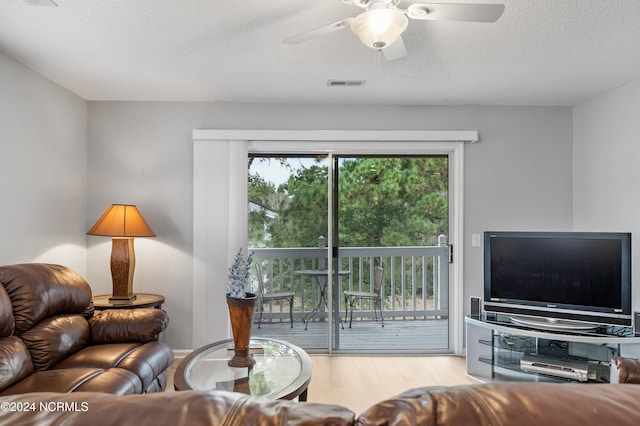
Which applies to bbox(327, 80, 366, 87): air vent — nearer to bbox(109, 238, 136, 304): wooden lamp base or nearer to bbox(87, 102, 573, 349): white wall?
bbox(87, 102, 573, 349): white wall

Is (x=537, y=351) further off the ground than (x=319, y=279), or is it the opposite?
(x=319, y=279)

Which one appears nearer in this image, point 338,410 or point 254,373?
point 338,410

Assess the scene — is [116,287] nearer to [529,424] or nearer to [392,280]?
[392,280]

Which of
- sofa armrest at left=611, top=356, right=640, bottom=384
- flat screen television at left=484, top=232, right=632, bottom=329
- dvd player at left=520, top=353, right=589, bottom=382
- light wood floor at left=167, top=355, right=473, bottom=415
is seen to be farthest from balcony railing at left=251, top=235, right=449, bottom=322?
sofa armrest at left=611, top=356, right=640, bottom=384

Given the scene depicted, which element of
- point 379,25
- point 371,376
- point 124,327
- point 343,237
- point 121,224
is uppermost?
point 379,25

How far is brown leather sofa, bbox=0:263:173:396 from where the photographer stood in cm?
188

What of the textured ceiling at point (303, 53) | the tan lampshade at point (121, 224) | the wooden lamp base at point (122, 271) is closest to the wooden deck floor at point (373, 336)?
the wooden lamp base at point (122, 271)

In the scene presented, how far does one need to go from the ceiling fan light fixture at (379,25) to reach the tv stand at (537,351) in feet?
7.82

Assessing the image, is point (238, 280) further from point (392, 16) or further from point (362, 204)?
point (362, 204)

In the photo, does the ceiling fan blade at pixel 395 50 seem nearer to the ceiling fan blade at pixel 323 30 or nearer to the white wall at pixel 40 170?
the ceiling fan blade at pixel 323 30

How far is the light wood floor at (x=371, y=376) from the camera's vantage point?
2.74 meters

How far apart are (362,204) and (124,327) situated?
2.31 metres

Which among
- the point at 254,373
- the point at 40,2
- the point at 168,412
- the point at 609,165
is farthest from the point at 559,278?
the point at 40,2

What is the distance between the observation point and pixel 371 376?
3.12 metres
